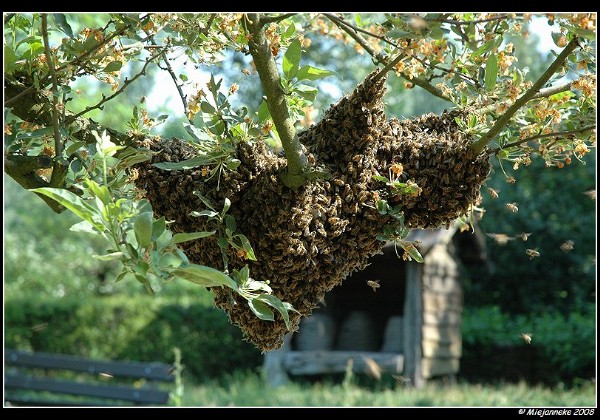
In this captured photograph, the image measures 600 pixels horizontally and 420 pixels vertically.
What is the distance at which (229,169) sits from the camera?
1.84 m

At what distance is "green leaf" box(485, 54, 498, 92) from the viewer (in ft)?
5.92

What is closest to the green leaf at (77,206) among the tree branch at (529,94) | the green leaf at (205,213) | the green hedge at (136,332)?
the green leaf at (205,213)

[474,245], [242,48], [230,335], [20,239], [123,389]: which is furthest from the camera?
[20,239]

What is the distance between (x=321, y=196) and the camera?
182 cm

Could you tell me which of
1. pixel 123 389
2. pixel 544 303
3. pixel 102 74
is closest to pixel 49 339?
pixel 123 389

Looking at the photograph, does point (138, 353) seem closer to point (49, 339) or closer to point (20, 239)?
point (49, 339)

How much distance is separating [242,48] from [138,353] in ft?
33.9

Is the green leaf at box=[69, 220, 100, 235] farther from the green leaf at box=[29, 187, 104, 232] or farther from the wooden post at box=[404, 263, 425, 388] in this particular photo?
the wooden post at box=[404, 263, 425, 388]

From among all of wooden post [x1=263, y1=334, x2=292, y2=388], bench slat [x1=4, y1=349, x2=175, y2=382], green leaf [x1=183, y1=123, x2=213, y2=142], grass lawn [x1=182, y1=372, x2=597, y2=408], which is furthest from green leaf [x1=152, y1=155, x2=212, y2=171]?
wooden post [x1=263, y1=334, x2=292, y2=388]

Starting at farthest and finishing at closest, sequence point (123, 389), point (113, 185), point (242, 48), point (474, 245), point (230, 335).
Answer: point (230, 335), point (474, 245), point (123, 389), point (242, 48), point (113, 185)

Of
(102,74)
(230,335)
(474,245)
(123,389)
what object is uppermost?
(474,245)

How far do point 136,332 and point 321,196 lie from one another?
33.9 ft

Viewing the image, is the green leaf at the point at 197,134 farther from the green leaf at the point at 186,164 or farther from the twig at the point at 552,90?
the twig at the point at 552,90

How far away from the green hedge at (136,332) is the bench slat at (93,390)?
2.11 metres
